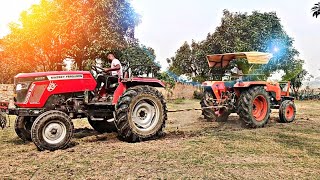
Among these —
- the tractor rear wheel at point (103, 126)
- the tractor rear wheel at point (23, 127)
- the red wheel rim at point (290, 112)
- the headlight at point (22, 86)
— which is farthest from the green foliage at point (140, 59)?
the red wheel rim at point (290, 112)

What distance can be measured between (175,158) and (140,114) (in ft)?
7.11

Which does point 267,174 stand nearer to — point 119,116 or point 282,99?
point 119,116

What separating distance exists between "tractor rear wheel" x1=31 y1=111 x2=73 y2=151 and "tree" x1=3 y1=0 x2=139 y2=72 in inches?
618

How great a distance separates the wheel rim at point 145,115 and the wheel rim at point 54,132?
61.6 inches

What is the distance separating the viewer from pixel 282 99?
11.2 m

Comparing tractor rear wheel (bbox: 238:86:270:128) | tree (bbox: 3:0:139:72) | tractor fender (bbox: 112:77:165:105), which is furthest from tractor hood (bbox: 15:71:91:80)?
tree (bbox: 3:0:139:72)

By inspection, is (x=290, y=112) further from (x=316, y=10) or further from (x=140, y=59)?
(x=140, y=59)

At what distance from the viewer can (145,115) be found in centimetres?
741

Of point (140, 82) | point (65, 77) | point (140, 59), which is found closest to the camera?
point (65, 77)

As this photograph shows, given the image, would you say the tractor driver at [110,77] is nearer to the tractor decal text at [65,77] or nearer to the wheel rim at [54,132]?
the tractor decal text at [65,77]

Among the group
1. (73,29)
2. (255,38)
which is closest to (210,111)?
(73,29)

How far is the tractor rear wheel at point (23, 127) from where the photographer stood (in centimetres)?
691

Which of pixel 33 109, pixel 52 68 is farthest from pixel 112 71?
pixel 52 68

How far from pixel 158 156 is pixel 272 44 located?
31302mm
